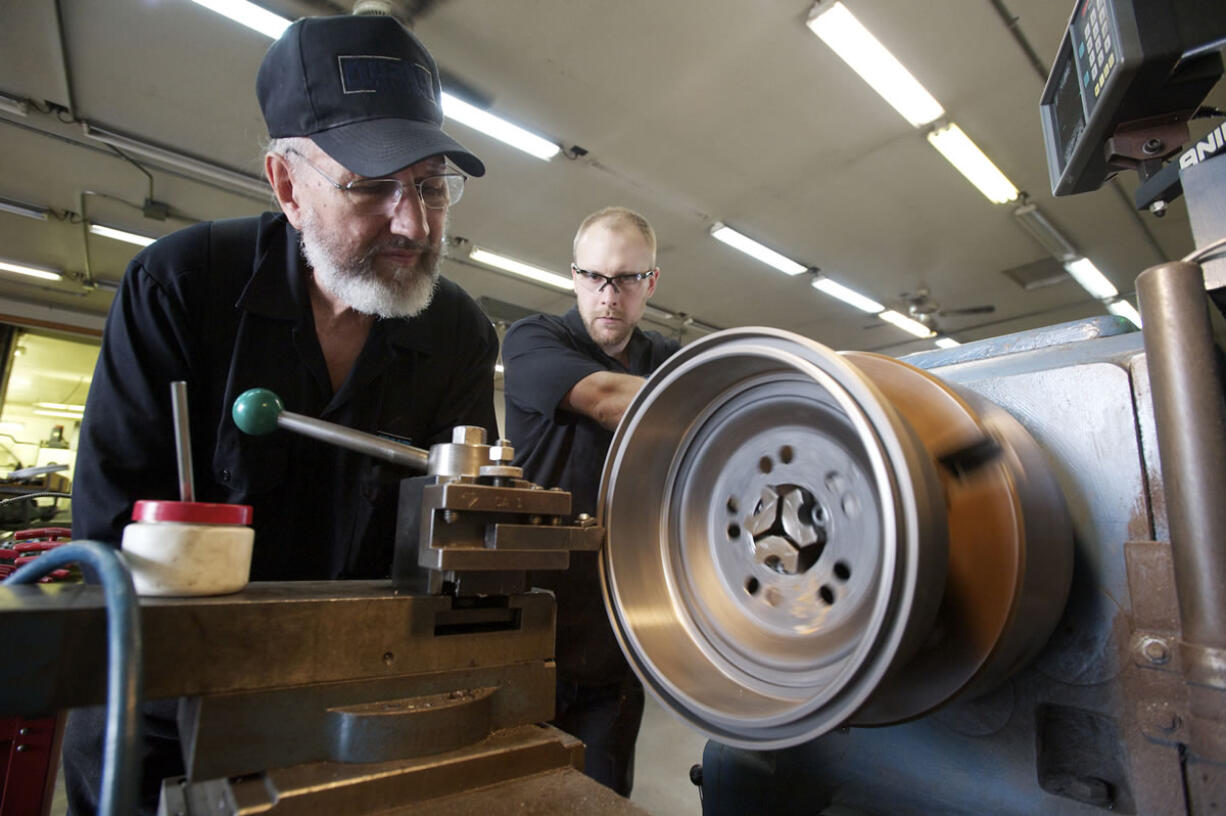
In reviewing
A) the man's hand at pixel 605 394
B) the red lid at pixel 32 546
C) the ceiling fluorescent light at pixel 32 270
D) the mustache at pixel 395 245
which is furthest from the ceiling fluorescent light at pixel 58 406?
the man's hand at pixel 605 394

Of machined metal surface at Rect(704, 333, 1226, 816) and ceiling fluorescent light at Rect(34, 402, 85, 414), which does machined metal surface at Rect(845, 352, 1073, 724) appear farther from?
ceiling fluorescent light at Rect(34, 402, 85, 414)

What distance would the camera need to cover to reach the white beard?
1.04 m

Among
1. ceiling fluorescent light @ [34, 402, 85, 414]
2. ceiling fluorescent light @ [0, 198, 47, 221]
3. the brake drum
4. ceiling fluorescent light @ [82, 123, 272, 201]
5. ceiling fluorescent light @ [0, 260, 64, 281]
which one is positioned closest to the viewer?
the brake drum

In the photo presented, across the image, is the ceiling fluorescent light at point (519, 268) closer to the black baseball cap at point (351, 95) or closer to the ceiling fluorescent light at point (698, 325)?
the ceiling fluorescent light at point (698, 325)

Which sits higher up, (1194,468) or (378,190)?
(378,190)

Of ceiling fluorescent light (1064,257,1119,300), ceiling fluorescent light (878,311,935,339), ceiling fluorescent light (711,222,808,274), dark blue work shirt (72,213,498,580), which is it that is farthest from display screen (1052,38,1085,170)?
ceiling fluorescent light (878,311,935,339)

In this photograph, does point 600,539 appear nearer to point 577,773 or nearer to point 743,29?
point 577,773

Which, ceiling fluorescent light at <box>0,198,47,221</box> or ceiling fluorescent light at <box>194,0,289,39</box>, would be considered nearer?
ceiling fluorescent light at <box>194,0,289,39</box>

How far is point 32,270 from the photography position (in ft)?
17.6

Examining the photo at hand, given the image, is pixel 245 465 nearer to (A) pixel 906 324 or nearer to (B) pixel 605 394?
(B) pixel 605 394

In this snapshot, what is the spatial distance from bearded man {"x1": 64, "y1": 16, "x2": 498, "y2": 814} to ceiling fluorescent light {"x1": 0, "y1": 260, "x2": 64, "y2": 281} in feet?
20.3

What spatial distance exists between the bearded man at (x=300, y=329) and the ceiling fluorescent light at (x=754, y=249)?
3663mm

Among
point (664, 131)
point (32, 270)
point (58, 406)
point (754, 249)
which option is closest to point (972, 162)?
point (754, 249)

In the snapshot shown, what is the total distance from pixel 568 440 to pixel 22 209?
17.5 ft
